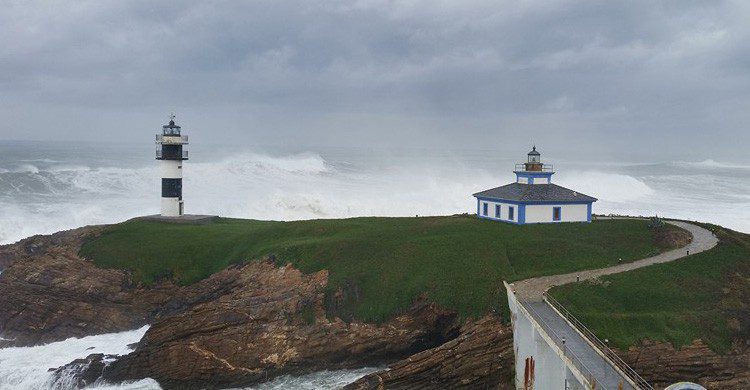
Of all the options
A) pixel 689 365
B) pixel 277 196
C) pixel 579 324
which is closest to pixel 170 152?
pixel 277 196

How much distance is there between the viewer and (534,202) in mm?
30984

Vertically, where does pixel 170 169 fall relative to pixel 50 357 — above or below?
above

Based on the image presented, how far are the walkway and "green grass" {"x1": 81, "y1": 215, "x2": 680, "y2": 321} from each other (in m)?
0.75

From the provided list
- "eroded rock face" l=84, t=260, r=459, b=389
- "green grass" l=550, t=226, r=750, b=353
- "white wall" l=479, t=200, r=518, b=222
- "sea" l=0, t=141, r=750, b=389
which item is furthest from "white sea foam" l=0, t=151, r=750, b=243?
"green grass" l=550, t=226, r=750, b=353

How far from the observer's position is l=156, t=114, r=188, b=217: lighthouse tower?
1550 inches

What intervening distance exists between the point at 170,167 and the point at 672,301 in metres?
30.0

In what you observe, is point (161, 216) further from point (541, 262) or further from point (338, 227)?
point (541, 262)

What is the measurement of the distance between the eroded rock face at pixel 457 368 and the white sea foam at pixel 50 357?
8546 millimetres

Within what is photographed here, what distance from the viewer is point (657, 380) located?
18141 mm

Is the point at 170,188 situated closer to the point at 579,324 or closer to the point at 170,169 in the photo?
the point at 170,169

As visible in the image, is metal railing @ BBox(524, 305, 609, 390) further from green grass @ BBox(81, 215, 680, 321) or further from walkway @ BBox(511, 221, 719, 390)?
green grass @ BBox(81, 215, 680, 321)

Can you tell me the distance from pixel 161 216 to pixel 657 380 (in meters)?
29.8

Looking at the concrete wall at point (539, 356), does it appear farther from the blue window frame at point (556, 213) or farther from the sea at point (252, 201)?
the blue window frame at point (556, 213)

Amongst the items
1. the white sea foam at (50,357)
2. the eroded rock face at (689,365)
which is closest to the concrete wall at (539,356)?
the eroded rock face at (689,365)
